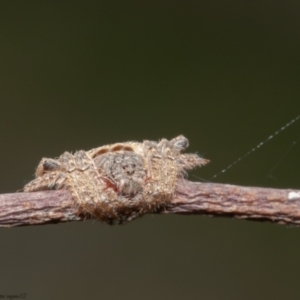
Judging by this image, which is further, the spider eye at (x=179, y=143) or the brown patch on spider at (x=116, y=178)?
the spider eye at (x=179, y=143)

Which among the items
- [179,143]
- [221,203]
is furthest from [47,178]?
[221,203]

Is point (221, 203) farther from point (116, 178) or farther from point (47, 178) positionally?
point (47, 178)

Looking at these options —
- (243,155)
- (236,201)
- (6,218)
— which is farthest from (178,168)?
(243,155)

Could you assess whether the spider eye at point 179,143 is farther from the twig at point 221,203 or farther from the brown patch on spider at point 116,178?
Result: the twig at point 221,203

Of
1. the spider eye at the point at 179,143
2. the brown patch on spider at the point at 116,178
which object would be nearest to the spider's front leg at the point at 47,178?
the brown patch on spider at the point at 116,178

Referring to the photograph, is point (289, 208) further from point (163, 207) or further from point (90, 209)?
point (90, 209)
